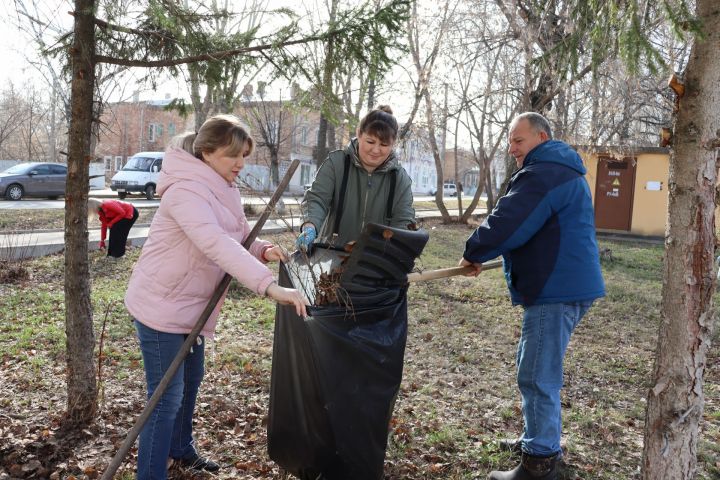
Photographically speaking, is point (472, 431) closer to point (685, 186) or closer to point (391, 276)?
point (391, 276)

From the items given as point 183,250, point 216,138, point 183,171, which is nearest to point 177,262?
point 183,250

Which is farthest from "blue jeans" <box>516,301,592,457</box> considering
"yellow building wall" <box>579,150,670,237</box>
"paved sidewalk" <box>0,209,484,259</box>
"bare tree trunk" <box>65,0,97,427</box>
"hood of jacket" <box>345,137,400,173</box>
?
"yellow building wall" <box>579,150,670,237</box>

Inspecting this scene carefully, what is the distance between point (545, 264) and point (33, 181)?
742 inches

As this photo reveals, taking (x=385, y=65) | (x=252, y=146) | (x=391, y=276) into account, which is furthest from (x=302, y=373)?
(x=385, y=65)

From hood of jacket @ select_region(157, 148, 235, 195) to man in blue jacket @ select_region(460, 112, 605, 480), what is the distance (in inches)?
52.7

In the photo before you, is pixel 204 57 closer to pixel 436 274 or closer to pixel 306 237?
pixel 306 237

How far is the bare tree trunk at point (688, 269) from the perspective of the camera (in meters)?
2.36

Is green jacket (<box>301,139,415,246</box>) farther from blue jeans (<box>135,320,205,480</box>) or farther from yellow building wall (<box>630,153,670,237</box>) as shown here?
yellow building wall (<box>630,153,670,237</box>)

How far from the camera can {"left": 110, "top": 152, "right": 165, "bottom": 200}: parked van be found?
20.2 m

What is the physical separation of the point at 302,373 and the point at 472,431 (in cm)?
169

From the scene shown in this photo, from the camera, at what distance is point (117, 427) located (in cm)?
338

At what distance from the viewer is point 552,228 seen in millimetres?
2811

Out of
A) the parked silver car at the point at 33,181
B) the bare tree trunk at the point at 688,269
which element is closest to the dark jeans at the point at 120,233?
the bare tree trunk at the point at 688,269

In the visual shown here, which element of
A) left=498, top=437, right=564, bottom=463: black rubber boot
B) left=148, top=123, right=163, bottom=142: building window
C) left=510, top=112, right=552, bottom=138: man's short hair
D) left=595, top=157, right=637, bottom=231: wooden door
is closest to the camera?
left=510, top=112, right=552, bottom=138: man's short hair
